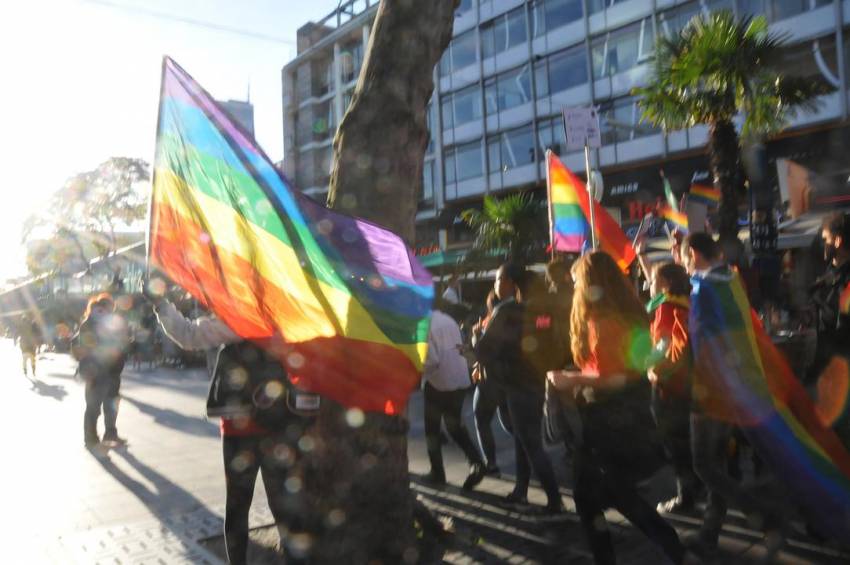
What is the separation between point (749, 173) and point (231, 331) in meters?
12.0

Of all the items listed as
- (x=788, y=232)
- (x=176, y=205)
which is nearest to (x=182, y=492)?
(x=176, y=205)

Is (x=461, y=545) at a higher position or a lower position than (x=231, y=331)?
lower

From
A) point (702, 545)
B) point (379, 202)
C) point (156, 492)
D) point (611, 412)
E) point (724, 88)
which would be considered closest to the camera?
point (611, 412)

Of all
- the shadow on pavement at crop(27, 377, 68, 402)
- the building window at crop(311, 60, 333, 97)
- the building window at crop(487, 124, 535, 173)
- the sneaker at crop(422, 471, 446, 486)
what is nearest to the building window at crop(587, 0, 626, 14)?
the building window at crop(487, 124, 535, 173)

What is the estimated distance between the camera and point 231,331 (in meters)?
3.85

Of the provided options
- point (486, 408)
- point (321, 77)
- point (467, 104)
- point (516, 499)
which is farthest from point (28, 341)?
point (321, 77)

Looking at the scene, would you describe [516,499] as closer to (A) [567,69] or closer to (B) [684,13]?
(B) [684,13]

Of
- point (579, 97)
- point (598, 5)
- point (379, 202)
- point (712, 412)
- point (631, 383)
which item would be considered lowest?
point (712, 412)

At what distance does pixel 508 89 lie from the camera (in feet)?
105

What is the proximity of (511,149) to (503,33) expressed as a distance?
5240 mm

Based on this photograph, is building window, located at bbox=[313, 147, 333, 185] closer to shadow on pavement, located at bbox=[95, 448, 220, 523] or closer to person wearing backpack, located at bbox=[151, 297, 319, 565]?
shadow on pavement, located at bbox=[95, 448, 220, 523]

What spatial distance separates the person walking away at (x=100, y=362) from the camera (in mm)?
8281

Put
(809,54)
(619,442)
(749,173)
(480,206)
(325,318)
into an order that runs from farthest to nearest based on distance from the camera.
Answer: (480,206), (809,54), (749,173), (619,442), (325,318)

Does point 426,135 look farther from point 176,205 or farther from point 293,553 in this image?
point 293,553
